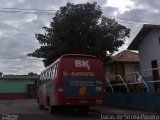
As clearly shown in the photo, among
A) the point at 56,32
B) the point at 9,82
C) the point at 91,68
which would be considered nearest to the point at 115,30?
the point at 56,32

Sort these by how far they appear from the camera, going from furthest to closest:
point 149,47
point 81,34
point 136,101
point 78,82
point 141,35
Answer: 1. point 81,34
2. point 141,35
3. point 149,47
4. point 136,101
5. point 78,82

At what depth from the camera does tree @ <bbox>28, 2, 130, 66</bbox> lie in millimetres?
29531

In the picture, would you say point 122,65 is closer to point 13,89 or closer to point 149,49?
point 149,49

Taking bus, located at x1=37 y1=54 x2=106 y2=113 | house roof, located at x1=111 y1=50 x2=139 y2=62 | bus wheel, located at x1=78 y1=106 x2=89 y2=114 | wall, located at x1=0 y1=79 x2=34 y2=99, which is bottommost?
bus wheel, located at x1=78 y1=106 x2=89 y2=114

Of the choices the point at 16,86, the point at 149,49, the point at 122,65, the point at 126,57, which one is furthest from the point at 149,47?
the point at 16,86

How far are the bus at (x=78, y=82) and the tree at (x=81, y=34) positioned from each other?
968 cm

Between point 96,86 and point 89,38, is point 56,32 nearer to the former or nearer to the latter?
point 89,38

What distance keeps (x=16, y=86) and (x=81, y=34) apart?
123 ft

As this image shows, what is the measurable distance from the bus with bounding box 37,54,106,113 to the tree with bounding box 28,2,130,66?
9684mm

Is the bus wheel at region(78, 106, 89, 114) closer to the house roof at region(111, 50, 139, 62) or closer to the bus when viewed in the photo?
the bus

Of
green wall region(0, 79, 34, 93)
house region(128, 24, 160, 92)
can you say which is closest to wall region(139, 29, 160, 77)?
house region(128, 24, 160, 92)

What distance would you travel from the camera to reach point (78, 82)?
18.9 m

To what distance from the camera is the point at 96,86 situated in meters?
19.2

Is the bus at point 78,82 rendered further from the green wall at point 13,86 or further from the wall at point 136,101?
the green wall at point 13,86
